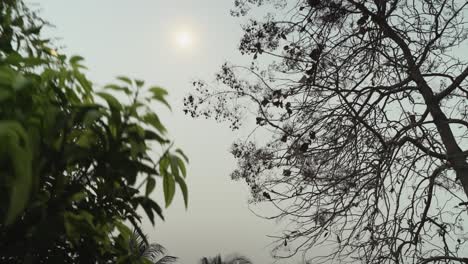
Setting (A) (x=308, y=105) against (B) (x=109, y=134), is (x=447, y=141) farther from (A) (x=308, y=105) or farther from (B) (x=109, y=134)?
(B) (x=109, y=134)

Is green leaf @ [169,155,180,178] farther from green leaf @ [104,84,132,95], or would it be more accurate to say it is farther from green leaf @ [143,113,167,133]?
green leaf @ [104,84,132,95]

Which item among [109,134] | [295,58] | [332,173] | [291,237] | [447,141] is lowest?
[109,134]

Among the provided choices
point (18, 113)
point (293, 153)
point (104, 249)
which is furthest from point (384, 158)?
point (18, 113)

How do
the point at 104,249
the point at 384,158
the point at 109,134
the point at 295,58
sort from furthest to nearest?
the point at 295,58, the point at 384,158, the point at 104,249, the point at 109,134

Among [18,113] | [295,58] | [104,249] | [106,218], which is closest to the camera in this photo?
[18,113]

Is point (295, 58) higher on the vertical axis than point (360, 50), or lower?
lower

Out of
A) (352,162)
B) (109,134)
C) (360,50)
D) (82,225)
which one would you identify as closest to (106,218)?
(82,225)

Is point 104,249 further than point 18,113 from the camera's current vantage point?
Yes

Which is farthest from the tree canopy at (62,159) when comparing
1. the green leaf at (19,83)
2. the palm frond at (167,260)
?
the palm frond at (167,260)

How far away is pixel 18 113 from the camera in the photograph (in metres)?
0.75

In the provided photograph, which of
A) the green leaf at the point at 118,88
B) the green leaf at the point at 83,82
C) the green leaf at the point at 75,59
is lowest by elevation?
the green leaf at the point at 118,88

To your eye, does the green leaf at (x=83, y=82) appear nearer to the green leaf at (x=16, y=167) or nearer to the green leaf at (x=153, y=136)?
the green leaf at (x=153, y=136)

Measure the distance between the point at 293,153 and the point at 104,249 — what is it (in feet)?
12.3

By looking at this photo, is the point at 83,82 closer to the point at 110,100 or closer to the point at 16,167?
the point at 110,100
